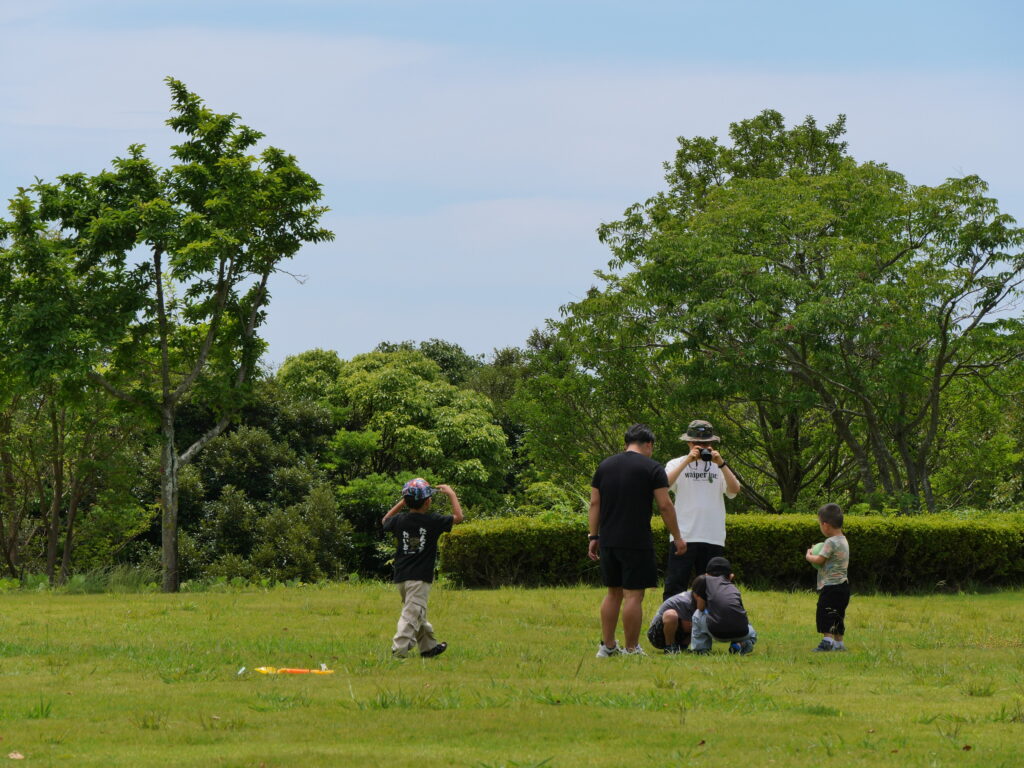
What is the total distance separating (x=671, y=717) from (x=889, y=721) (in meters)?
1.19

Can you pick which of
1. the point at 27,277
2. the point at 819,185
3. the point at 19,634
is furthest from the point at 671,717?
the point at 819,185

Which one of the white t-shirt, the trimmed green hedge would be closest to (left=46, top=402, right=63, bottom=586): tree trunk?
the trimmed green hedge

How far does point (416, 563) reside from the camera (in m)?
9.41

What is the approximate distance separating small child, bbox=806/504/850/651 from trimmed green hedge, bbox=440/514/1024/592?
255 inches

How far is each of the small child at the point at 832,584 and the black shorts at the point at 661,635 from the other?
4.13 feet

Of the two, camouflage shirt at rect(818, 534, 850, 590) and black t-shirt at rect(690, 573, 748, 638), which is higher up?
camouflage shirt at rect(818, 534, 850, 590)

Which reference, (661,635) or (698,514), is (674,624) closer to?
(661,635)

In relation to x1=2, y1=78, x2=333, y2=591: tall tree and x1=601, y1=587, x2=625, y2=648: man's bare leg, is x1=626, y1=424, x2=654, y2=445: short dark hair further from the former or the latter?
x1=2, y1=78, x2=333, y2=591: tall tree

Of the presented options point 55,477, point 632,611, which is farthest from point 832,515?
point 55,477

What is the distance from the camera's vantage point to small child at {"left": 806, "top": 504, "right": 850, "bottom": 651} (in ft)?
33.3

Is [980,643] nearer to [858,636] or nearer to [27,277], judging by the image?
[858,636]

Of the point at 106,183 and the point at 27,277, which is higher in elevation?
the point at 106,183

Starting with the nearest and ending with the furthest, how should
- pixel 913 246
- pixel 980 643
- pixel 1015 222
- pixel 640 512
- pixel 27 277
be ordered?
pixel 640 512 → pixel 980 643 → pixel 27 277 → pixel 1015 222 → pixel 913 246

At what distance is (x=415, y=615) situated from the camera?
9.29m
